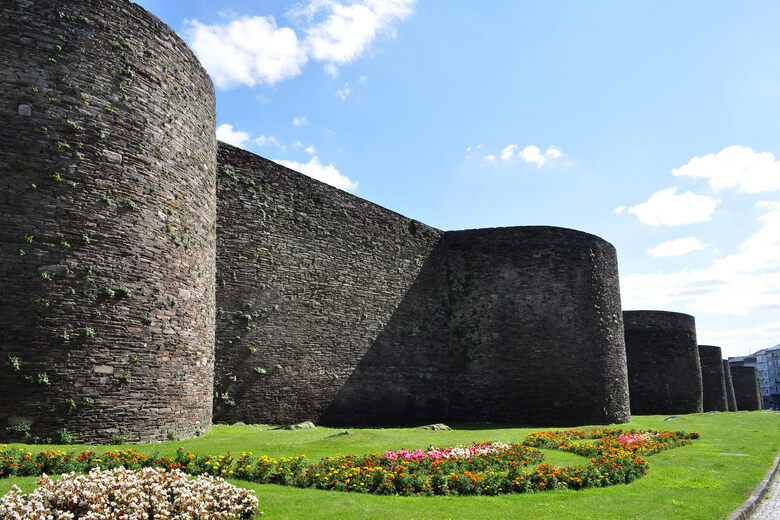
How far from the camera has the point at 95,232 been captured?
11320 mm

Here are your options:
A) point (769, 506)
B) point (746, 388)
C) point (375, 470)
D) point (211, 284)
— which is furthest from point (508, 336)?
point (746, 388)

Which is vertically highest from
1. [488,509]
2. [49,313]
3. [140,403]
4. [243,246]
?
[243,246]

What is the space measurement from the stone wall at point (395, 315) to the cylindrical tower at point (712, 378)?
22.7m

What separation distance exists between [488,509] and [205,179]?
35.7ft

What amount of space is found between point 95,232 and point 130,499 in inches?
256

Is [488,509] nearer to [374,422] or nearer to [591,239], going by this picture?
[374,422]

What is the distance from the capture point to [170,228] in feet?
42.4

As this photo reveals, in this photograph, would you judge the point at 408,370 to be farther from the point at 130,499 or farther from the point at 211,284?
the point at 130,499

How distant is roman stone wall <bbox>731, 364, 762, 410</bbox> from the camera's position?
5491 centimetres

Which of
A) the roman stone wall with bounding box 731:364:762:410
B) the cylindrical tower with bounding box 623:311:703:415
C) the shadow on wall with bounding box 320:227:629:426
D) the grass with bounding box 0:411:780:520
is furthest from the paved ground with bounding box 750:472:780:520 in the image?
the roman stone wall with bounding box 731:364:762:410

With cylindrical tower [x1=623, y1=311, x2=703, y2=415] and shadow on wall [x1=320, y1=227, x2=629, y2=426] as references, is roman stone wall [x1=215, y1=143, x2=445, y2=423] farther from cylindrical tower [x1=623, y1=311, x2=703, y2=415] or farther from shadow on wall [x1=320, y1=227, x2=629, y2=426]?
cylindrical tower [x1=623, y1=311, x2=703, y2=415]

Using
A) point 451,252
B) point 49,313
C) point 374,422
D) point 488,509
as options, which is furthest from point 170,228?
point 451,252

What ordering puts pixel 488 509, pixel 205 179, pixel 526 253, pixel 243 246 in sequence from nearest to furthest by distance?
1. pixel 488 509
2. pixel 205 179
3. pixel 243 246
4. pixel 526 253

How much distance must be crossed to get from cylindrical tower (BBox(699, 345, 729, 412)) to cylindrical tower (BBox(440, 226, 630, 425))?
74.5 feet
